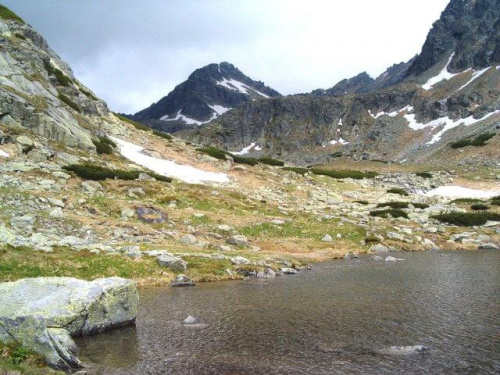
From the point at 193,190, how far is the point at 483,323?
133 feet

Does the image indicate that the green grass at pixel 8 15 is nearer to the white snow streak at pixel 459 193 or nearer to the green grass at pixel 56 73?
the green grass at pixel 56 73

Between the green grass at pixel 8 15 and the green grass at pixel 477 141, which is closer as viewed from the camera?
the green grass at pixel 8 15

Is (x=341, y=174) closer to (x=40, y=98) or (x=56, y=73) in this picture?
(x=40, y=98)

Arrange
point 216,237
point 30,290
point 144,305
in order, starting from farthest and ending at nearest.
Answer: point 216,237 → point 144,305 → point 30,290

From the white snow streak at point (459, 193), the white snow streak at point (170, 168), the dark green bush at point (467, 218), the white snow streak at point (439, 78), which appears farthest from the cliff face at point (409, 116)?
the white snow streak at point (170, 168)

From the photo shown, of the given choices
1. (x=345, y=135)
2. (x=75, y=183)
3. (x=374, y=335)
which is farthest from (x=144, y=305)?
(x=345, y=135)

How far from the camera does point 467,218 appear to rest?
5194cm

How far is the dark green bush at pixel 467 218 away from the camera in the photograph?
169 feet

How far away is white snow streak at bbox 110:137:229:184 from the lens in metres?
62.7

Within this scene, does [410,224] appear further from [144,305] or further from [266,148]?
[266,148]

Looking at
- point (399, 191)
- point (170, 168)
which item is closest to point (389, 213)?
point (399, 191)

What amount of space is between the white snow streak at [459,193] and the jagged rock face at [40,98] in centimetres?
6147

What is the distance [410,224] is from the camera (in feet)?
167

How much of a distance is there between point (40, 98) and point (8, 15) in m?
34.0
